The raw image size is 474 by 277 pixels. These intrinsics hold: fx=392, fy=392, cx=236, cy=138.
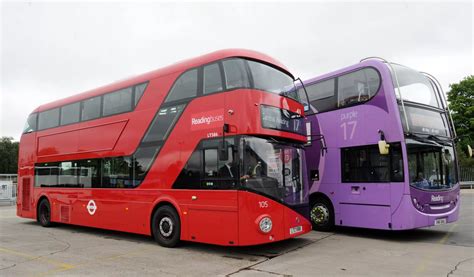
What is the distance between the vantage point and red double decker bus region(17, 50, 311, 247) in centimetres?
782

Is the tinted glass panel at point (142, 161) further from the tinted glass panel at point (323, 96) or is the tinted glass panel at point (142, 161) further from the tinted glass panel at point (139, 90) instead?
the tinted glass panel at point (323, 96)

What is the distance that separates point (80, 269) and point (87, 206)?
482 cm

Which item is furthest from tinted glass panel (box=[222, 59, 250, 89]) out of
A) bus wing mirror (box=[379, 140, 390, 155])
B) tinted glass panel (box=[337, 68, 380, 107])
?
tinted glass panel (box=[337, 68, 380, 107])

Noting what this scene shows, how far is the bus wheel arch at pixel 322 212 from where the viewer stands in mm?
11031

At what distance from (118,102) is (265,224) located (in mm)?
5763

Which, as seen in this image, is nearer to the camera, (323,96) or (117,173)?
(117,173)

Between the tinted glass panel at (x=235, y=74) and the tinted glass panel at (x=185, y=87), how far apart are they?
947 millimetres

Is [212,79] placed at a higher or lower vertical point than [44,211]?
higher

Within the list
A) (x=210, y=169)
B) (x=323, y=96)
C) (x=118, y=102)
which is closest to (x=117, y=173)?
(x=118, y=102)

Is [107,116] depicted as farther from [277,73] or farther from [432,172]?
[432,172]

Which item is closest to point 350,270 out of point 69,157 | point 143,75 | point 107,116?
point 143,75

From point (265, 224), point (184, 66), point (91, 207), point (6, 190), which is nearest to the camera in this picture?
point (265, 224)

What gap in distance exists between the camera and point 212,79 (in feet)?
28.0

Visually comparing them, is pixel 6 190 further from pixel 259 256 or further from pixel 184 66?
pixel 259 256
